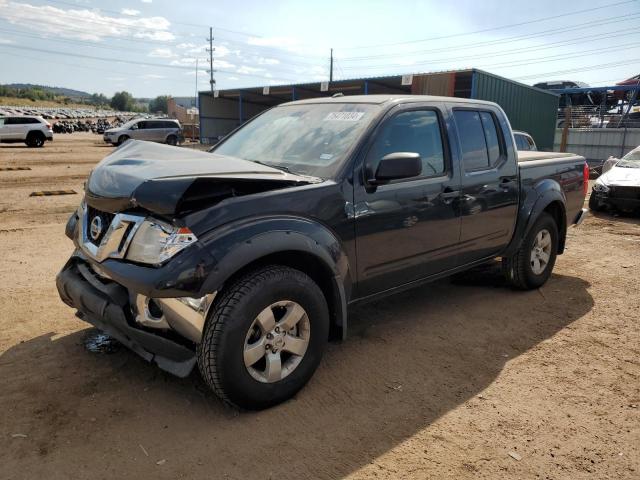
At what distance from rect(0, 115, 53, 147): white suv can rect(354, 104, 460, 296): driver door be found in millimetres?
27223

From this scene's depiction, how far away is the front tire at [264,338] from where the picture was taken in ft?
8.86

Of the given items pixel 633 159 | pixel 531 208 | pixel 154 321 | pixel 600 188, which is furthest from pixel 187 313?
pixel 633 159

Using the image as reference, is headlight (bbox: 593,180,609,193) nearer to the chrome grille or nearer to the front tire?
the front tire

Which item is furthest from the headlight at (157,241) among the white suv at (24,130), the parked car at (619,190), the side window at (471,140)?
the white suv at (24,130)

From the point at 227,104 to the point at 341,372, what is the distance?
38.5 m

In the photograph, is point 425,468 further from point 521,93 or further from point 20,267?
point 521,93

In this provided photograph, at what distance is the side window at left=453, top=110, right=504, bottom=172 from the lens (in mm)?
4277

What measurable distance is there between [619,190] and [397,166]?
8.60 metres

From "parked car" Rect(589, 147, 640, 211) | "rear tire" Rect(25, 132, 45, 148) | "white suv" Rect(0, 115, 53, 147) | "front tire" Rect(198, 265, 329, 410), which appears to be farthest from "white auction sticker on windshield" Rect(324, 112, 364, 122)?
"rear tire" Rect(25, 132, 45, 148)

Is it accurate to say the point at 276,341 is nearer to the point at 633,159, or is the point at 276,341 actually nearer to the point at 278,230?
the point at 278,230

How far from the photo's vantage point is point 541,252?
533 centimetres

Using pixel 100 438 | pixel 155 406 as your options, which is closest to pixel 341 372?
pixel 155 406

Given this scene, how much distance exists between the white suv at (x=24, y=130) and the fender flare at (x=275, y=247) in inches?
1085

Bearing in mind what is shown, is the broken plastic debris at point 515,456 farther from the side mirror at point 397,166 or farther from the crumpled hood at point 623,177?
the crumpled hood at point 623,177
